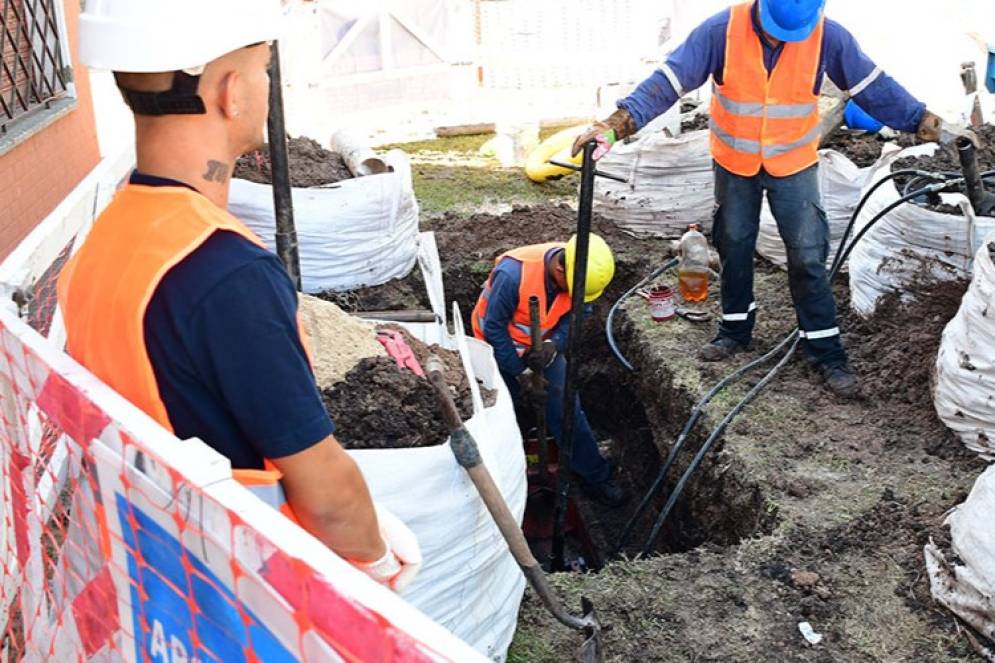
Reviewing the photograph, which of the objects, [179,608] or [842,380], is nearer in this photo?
[179,608]

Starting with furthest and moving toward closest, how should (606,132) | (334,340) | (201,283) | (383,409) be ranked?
1. (606,132)
2. (334,340)
3. (383,409)
4. (201,283)

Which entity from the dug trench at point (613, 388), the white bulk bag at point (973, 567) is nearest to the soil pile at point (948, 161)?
the dug trench at point (613, 388)

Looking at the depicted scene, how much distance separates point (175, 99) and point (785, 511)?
3.08 metres

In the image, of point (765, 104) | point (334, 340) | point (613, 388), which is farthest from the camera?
point (613, 388)

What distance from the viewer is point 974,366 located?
13.5 feet

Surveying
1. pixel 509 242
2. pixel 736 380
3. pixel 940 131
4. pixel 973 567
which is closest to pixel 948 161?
pixel 940 131

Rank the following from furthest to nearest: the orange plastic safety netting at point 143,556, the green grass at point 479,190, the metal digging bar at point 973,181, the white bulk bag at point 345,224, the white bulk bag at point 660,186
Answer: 1. the green grass at point 479,190
2. the white bulk bag at point 660,186
3. the white bulk bag at point 345,224
4. the metal digging bar at point 973,181
5. the orange plastic safety netting at point 143,556

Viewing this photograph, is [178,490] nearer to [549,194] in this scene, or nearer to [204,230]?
[204,230]

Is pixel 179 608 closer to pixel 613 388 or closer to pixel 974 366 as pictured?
pixel 974 366

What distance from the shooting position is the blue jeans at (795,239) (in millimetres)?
4922

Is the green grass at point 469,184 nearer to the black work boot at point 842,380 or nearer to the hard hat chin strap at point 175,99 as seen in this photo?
the black work boot at point 842,380

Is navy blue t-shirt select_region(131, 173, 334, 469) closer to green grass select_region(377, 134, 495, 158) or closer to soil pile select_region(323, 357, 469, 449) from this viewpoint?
soil pile select_region(323, 357, 469, 449)

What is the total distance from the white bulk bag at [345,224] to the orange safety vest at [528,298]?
0.79 metres

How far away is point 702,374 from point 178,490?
13.7 ft
